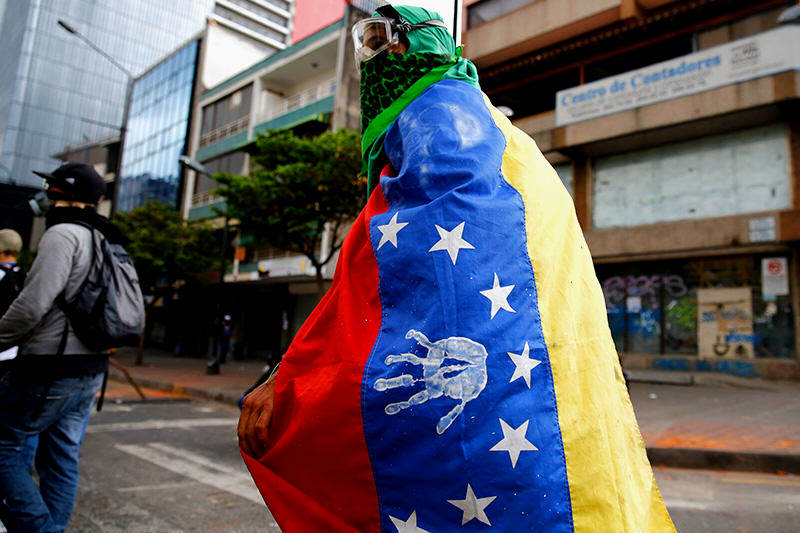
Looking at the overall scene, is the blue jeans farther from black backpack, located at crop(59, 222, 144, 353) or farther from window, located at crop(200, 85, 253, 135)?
window, located at crop(200, 85, 253, 135)

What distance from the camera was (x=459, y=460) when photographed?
893 millimetres

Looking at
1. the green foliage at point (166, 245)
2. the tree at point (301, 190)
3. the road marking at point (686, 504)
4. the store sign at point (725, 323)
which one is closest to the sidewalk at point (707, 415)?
the store sign at point (725, 323)

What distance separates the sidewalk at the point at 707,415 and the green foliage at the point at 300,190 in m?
3.81

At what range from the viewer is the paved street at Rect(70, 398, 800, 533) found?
3.38 metres

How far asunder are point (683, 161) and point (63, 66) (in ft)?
239

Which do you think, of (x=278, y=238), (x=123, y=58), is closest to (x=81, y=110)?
(x=123, y=58)

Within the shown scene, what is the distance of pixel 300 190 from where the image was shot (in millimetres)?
13258

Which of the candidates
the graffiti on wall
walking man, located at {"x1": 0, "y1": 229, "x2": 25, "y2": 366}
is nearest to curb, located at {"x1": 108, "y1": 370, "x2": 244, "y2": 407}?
walking man, located at {"x1": 0, "y1": 229, "x2": 25, "y2": 366}

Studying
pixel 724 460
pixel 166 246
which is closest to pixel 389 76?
pixel 724 460

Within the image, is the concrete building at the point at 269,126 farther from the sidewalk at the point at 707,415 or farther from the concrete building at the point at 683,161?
the sidewalk at the point at 707,415

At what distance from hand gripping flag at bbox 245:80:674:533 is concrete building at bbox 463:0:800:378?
13.6 metres

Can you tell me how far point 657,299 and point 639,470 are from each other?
49.5ft

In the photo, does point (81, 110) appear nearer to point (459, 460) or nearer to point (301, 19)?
point (301, 19)

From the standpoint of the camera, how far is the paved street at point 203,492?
3383 millimetres
